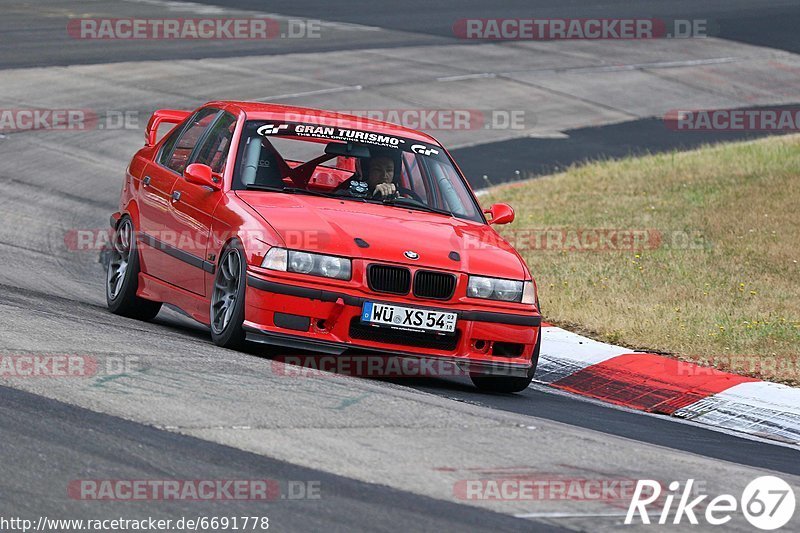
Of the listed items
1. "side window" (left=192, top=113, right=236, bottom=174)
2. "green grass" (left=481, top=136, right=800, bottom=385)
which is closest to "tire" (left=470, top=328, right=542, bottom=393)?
"green grass" (left=481, top=136, right=800, bottom=385)

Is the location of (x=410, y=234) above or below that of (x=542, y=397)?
above

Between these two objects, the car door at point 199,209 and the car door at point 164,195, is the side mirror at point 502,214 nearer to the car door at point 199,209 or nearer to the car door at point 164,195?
the car door at point 199,209

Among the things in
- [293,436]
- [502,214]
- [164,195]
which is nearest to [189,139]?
[164,195]

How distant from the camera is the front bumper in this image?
8242mm

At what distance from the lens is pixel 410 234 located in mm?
8688

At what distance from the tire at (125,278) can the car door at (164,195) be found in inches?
4.1

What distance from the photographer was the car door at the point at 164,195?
380 inches

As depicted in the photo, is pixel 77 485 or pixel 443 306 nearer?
pixel 77 485

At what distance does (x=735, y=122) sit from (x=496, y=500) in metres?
21.0

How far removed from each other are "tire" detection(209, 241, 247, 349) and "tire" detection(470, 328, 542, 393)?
1.48m

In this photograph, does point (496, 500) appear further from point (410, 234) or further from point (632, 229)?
point (632, 229)

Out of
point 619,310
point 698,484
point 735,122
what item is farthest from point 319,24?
point 698,484

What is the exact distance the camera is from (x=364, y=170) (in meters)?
9.64

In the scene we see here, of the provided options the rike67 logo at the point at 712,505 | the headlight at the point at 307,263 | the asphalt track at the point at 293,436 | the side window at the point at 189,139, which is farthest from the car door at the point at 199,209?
the rike67 logo at the point at 712,505
